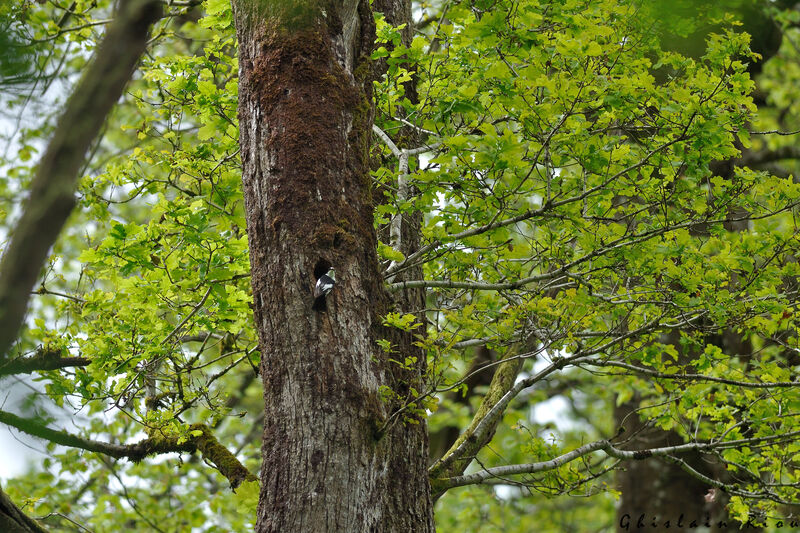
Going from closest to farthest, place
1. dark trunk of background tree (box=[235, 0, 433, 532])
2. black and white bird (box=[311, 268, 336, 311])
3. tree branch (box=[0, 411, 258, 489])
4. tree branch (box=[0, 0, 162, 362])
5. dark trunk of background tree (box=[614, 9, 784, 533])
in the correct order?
tree branch (box=[0, 0, 162, 362]) < dark trunk of background tree (box=[235, 0, 433, 532]) < black and white bird (box=[311, 268, 336, 311]) < tree branch (box=[0, 411, 258, 489]) < dark trunk of background tree (box=[614, 9, 784, 533])

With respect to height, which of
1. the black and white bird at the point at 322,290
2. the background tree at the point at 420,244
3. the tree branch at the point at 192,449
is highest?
the background tree at the point at 420,244

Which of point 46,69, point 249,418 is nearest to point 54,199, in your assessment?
point 46,69

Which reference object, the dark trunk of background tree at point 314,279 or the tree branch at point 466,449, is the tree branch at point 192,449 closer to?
the tree branch at point 466,449

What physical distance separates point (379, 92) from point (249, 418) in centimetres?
906

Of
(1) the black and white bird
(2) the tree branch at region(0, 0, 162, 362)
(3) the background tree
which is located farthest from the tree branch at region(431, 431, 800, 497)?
(2) the tree branch at region(0, 0, 162, 362)

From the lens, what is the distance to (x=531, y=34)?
4113 millimetres

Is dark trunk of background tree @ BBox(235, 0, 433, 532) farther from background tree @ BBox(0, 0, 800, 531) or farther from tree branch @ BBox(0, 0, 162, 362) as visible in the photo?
tree branch @ BBox(0, 0, 162, 362)

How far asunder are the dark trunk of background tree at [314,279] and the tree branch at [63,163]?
86.4 inches

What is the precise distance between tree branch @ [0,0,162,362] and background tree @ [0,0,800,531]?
6.94 ft

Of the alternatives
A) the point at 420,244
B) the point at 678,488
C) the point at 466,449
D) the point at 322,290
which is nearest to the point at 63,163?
the point at 322,290

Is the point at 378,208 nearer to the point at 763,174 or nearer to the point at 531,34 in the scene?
the point at 531,34

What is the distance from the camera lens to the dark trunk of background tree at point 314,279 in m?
3.10

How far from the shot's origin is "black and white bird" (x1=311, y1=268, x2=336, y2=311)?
3219mm

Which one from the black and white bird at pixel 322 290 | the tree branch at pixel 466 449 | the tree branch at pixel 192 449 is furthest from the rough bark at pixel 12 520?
the tree branch at pixel 466 449
